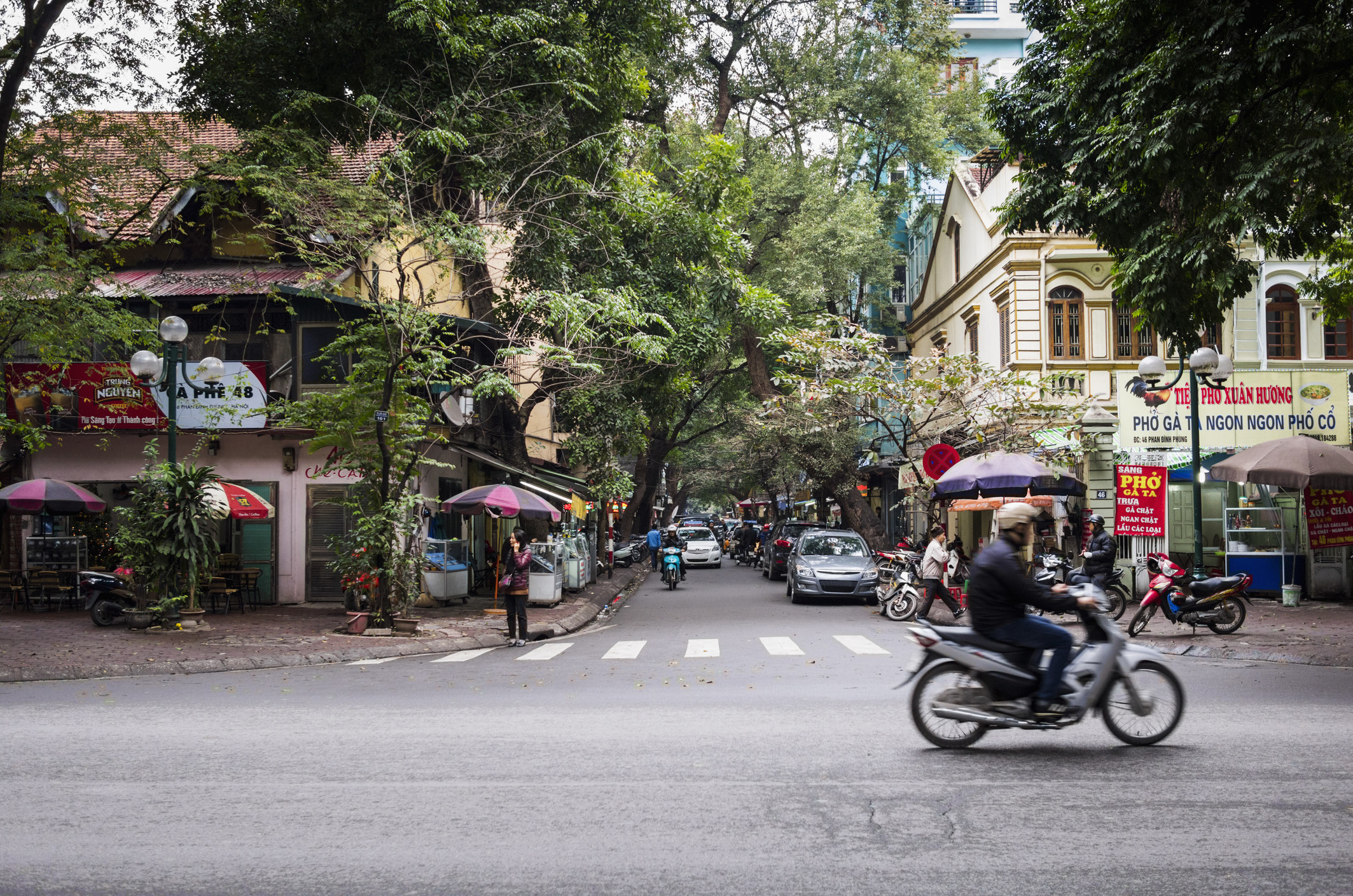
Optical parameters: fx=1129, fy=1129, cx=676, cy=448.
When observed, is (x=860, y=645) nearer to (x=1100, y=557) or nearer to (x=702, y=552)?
(x=1100, y=557)

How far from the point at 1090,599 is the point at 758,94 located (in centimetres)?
2957

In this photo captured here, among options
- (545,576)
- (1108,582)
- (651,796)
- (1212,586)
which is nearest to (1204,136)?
(1212,586)

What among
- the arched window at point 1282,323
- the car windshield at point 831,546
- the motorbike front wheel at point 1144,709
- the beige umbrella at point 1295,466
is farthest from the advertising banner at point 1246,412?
the motorbike front wheel at point 1144,709

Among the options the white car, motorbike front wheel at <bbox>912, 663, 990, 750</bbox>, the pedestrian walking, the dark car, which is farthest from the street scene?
the white car

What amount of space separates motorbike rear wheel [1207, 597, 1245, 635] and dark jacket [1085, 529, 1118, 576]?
2804 mm

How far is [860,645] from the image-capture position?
637 inches

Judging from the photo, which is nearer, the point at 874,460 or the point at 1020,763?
the point at 1020,763

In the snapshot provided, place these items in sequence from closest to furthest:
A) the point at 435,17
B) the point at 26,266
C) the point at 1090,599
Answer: the point at 1090,599 < the point at 26,266 < the point at 435,17

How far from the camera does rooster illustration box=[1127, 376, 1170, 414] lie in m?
22.6

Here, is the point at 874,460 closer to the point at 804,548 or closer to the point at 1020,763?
the point at 804,548

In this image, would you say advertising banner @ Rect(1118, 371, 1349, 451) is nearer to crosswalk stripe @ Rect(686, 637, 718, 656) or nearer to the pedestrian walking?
crosswalk stripe @ Rect(686, 637, 718, 656)

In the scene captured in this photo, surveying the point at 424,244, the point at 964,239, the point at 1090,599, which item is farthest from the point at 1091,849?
the point at 964,239

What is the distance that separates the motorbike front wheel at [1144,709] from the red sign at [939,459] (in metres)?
13.8

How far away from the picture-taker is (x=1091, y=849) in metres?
5.23
